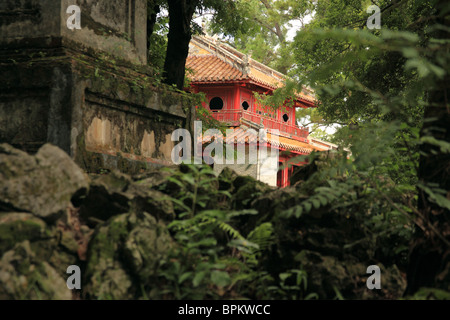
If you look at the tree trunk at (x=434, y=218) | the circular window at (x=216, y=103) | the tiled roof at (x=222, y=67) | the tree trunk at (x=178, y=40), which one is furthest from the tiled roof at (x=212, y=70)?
the tree trunk at (x=434, y=218)

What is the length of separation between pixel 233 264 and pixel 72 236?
108 cm

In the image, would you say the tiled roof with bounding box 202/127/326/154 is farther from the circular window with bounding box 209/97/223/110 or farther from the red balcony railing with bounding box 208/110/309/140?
the circular window with bounding box 209/97/223/110

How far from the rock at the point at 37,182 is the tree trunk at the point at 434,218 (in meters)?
2.36

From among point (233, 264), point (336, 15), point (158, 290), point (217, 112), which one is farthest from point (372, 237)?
point (217, 112)

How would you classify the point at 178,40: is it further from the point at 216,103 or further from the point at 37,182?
the point at 216,103

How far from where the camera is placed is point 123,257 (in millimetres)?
3330

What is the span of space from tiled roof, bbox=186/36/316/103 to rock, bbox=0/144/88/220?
1750 centimetres

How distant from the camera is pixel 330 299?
349cm

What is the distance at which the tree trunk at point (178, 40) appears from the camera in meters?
9.62

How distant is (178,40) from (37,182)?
7024mm

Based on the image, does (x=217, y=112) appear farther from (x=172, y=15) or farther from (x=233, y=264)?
(x=233, y=264)

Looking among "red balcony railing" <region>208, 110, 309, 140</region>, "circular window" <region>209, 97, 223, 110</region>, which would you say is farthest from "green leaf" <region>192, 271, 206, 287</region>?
"circular window" <region>209, 97, 223, 110</region>
